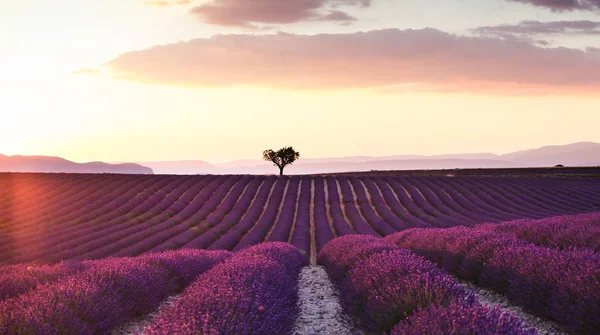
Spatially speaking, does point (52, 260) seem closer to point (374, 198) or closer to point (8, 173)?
point (374, 198)

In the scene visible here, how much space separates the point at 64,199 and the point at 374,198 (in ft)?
59.7

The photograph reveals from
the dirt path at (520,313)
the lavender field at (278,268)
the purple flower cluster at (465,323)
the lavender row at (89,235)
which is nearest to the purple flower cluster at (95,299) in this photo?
the lavender field at (278,268)

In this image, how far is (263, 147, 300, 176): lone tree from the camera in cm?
4694

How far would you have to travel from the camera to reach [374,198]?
3105 cm

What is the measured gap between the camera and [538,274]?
260 inches

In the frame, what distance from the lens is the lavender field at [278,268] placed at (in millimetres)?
4816

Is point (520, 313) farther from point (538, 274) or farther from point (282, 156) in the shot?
point (282, 156)

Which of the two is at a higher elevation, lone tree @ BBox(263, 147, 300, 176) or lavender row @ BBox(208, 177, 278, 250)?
lone tree @ BBox(263, 147, 300, 176)

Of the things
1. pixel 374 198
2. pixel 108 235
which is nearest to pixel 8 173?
pixel 108 235

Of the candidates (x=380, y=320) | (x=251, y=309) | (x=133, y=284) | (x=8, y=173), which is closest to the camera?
(x=251, y=309)

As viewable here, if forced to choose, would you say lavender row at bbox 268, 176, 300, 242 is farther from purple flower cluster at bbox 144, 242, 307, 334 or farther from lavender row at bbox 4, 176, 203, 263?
purple flower cluster at bbox 144, 242, 307, 334

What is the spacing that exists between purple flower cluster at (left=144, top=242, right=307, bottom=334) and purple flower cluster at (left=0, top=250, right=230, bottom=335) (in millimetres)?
1031

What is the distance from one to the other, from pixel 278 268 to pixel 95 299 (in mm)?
2788

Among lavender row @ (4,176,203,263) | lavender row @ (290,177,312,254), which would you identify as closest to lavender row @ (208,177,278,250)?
lavender row @ (290,177,312,254)
